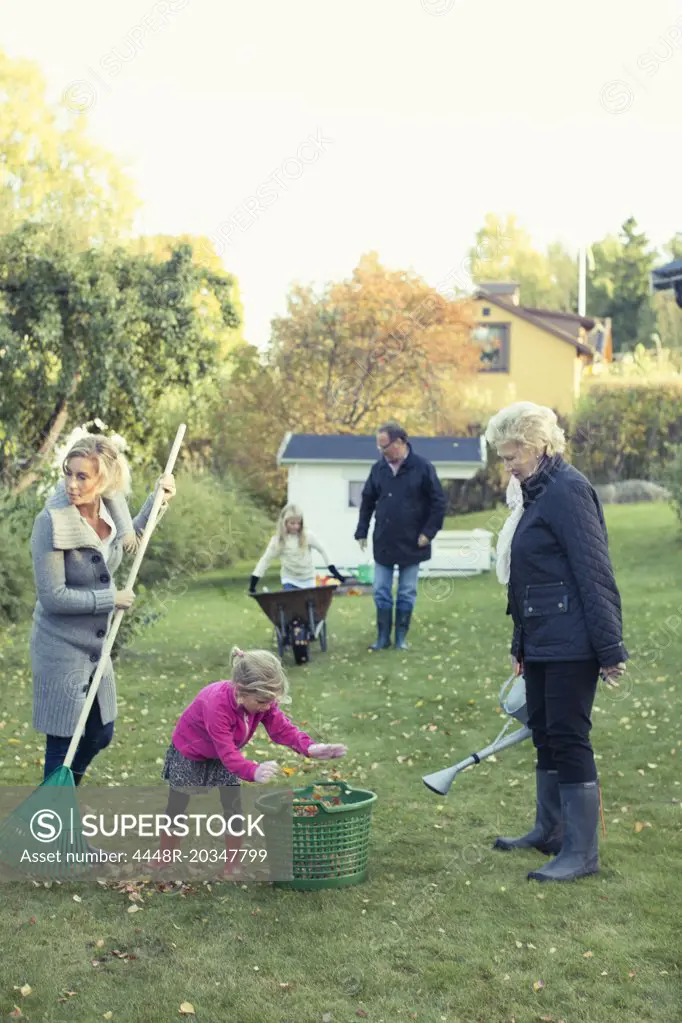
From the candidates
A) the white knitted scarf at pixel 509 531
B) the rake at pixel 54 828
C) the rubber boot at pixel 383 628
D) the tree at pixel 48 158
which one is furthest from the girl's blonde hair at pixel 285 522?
the tree at pixel 48 158

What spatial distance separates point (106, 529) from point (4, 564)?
7949mm

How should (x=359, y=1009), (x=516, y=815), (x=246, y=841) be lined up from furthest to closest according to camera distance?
1. (x=516, y=815)
2. (x=246, y=841)
3. (x=359, y=1009)

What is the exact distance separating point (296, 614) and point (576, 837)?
18.6 ft

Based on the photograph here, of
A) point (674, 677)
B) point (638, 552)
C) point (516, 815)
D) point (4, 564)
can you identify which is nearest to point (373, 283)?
point (638, 552)

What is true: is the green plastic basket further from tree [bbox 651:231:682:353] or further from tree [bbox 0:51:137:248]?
tree [bbox 651:231:682:353]

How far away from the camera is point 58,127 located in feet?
105

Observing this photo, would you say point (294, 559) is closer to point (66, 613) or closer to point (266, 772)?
point (66, 613)

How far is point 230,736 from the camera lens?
4.75 meters

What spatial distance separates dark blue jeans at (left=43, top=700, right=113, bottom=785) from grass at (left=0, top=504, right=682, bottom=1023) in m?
0.53

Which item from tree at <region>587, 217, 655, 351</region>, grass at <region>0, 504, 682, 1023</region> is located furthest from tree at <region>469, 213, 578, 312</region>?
grass at <region>0, 504, 682, 1023</region>

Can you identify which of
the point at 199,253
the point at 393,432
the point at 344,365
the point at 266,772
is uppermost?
the point at 199,253

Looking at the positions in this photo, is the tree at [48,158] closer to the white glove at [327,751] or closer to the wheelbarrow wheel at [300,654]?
the wheelbarrow wheel at [300,654]

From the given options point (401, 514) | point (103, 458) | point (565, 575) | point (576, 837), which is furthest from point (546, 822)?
point (401, 514)

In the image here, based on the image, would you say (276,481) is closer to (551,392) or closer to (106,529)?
(551,392)
